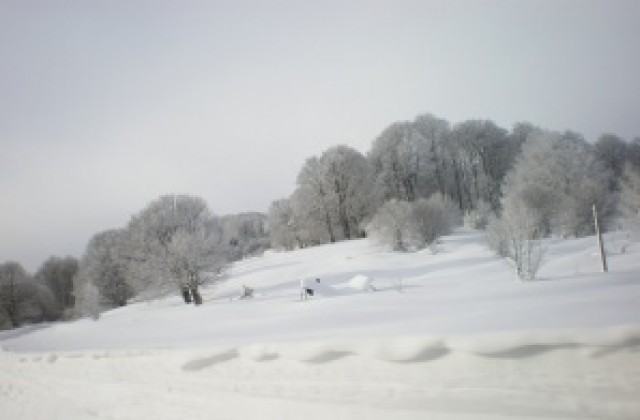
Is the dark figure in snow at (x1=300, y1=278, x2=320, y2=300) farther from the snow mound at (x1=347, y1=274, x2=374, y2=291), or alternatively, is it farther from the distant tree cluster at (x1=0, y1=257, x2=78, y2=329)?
the distant tree cluster at (x1=0, y1=257, x2=78, y2=329)

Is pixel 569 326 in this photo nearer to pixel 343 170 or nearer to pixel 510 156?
pixel 343 170

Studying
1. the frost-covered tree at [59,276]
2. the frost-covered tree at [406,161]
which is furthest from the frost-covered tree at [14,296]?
the frost-covered tree at [406,161]

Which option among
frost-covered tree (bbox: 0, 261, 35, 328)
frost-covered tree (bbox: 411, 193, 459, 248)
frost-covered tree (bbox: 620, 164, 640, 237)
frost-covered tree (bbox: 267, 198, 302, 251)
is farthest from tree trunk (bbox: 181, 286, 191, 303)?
frost-covered tree (bbox: 0, 261, 35, 328)

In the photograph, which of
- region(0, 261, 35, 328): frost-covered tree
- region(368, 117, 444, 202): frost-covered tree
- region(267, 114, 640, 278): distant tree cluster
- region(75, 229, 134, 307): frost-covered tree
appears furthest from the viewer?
region(0, 261, 35, 328): frost-covered tree

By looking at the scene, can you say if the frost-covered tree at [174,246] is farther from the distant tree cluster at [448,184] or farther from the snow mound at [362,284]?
the distant tree cluster at [448,184]

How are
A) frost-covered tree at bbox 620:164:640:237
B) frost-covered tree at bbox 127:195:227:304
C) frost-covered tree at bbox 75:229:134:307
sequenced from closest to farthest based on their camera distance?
frost-covered tree at bbox 620:164:640:237 → frost-covered tree at bbox 127:195:227:304 → frost-covered tree at bbox 75:229:134:307

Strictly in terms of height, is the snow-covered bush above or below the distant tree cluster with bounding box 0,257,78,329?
above

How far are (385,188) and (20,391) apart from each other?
46.7 m

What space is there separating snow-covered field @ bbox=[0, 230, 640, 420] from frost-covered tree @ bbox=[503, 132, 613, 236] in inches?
964

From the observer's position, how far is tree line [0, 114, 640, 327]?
108 ft

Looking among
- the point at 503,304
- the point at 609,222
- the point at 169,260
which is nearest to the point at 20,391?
the point at 503,304

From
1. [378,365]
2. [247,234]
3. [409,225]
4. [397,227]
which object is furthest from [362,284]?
[247,234]

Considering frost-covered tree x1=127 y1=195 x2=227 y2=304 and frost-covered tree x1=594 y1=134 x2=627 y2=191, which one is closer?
frost-covered tree x1=127 y1=195 x2=227 y2=304

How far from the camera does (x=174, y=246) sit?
107 feet
